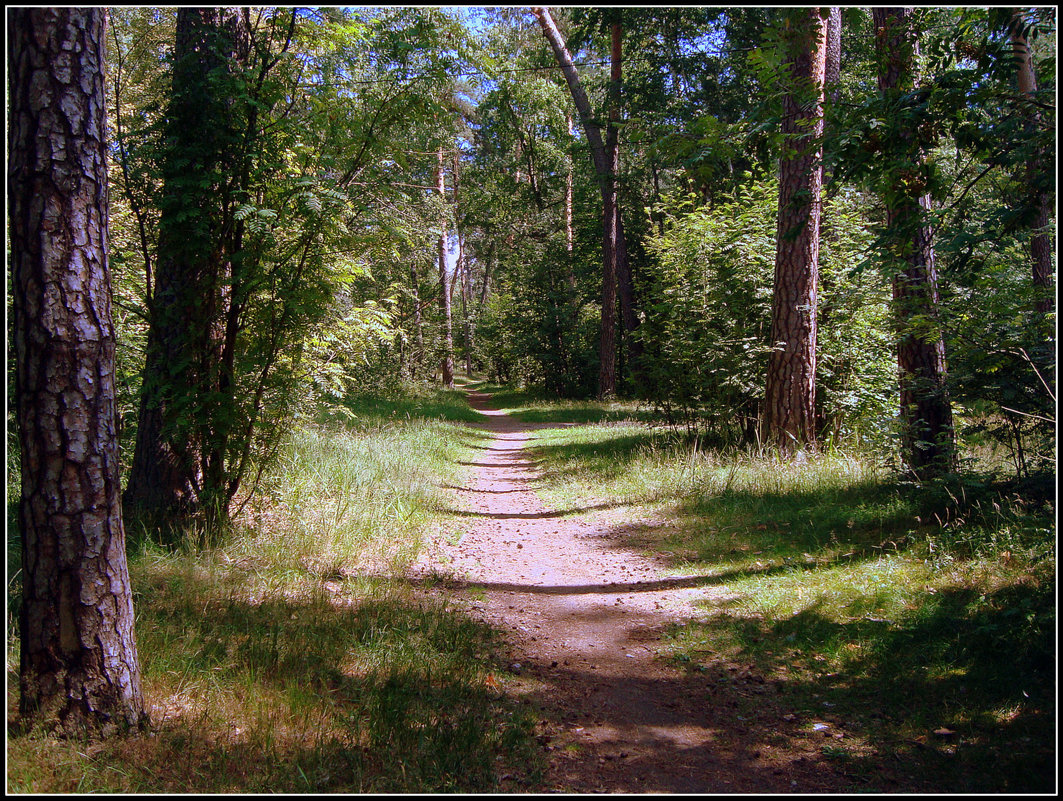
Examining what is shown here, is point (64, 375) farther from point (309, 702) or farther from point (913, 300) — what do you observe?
point (913, 300)

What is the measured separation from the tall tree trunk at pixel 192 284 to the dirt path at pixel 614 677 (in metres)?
2.35

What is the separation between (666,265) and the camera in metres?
11.1

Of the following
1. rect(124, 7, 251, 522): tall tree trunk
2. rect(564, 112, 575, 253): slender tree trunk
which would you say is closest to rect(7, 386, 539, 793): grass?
rect(124, 7, 251, 522): tall tree trunk

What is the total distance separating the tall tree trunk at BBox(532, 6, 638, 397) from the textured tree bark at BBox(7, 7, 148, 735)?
1682cm

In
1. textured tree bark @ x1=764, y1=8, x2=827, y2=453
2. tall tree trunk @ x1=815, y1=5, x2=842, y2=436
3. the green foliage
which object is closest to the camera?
textured tree bark @ x1=764, y1=8, x2=827, y2=453

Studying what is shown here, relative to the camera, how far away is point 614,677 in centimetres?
405

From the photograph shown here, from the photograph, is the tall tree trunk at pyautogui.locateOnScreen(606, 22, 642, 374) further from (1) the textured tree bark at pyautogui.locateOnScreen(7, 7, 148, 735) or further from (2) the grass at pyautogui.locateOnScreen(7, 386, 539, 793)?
(1) the textured tree bark at pyautogui.locateOnScreen(7, 7, 148, 735)

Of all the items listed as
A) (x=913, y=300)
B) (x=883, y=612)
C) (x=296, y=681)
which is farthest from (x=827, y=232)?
(x=296, y=681)

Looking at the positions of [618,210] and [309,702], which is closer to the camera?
[309,702]

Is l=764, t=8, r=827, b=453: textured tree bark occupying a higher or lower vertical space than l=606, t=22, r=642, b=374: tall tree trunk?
lower

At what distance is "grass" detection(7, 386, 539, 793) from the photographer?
8.90ft

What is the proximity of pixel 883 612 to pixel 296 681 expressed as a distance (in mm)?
3883

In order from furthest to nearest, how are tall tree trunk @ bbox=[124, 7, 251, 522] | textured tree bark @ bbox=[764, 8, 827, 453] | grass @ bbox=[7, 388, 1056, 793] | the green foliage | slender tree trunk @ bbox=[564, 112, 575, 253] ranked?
slender tree trunk @ bbox=[564, 112, 575, 253], the green foliage, textured tree bark @ bbox=[764, 8, 827, 453], tall tree trunk @ bbox=[124, 7, 251, 522], grass @ bbox=[7, 388, 1056, 793]

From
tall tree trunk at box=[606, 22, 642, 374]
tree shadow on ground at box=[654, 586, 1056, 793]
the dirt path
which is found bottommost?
the dirt path
